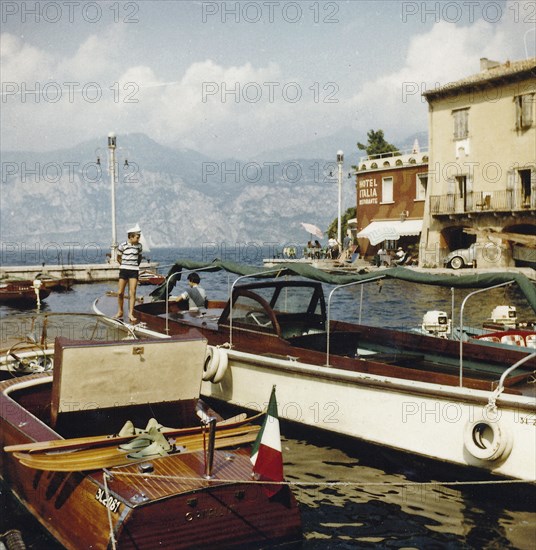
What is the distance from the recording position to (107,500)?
5977 mm

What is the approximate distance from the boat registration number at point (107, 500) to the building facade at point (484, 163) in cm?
3304

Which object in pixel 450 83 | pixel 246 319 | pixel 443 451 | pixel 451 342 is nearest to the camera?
pixel 443 451

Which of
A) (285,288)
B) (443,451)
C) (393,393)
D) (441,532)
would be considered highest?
(285,288)

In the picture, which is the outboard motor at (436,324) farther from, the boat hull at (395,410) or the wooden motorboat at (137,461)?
the wooden motorboat at (137,461)

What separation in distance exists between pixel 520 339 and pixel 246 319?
17.4 ft

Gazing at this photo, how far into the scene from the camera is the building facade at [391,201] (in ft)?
155

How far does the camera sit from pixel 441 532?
7535mm

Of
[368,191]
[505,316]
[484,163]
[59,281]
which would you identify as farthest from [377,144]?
[505,316]

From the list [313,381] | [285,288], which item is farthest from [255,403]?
[285,288]

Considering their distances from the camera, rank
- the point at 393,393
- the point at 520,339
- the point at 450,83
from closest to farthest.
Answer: the point at 393,393
the point at 520,339
the point at 450,83

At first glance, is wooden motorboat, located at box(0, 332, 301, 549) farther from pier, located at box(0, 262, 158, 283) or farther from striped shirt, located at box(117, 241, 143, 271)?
pier, located at box(0, 262, 158, 283)

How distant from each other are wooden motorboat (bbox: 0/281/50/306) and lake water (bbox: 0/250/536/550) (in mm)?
22305

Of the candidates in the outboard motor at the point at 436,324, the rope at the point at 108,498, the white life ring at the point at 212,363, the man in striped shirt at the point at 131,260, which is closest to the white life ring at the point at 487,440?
the rope at the point at 108,498

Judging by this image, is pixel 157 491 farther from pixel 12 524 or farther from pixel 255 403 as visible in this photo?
pixel 255 403
